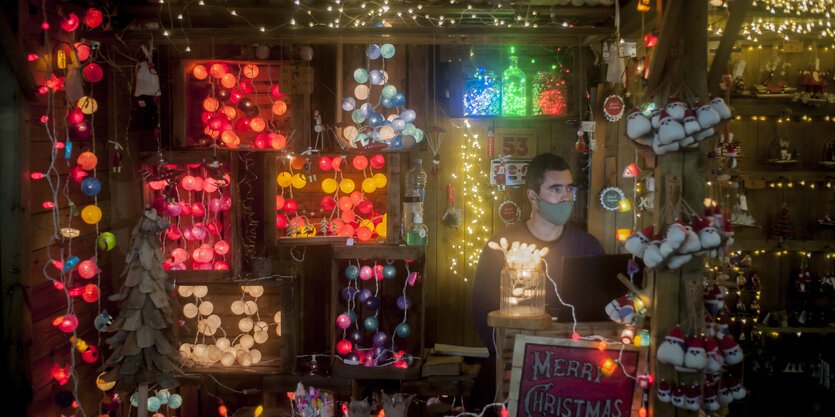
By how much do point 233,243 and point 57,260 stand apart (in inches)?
48.2

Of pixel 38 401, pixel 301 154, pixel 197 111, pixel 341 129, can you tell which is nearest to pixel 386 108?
pixel 341 129

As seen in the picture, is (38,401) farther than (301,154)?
No

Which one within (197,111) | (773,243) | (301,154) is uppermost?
(197,111)

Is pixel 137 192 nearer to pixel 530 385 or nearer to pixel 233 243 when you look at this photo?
pixel 233 243

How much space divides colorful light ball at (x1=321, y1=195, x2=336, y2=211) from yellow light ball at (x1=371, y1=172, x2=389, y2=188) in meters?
0.40

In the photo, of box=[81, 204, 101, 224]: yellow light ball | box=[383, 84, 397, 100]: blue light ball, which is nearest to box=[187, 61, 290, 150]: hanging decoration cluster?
box=[383, 84, 397, 100]: blue light ball

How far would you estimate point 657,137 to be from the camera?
262cm

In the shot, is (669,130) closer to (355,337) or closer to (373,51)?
(373,51)

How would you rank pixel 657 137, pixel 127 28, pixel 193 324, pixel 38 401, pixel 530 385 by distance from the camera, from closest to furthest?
pixel 657 137
pixel 530 385
pixel 38 401
pixel 127 28
pixel 193 324

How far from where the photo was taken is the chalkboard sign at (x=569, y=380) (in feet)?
9.32

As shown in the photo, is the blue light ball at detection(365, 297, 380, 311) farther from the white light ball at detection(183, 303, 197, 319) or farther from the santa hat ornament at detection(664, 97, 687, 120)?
the santa hat ornament at detection(664, 97, 687, 120)

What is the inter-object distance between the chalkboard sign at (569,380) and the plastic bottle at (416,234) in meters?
1.90

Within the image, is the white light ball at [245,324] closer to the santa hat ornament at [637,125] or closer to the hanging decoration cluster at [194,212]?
the hanging decoration cluster at [194,212]

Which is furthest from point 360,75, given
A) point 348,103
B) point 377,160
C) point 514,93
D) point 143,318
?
point 143,318
